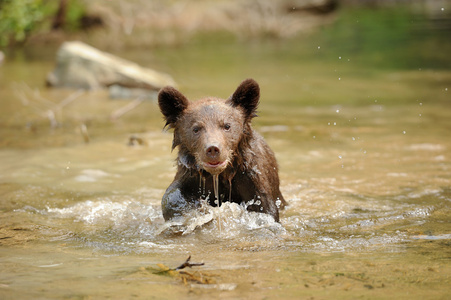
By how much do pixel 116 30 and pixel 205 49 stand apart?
468cm

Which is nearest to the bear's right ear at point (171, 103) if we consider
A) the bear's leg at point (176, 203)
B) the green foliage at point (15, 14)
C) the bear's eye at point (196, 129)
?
the bear's eye at point (196, 129)

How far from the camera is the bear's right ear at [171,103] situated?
602 centimetres

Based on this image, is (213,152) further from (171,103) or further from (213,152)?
(171,103)

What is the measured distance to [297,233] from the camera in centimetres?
589

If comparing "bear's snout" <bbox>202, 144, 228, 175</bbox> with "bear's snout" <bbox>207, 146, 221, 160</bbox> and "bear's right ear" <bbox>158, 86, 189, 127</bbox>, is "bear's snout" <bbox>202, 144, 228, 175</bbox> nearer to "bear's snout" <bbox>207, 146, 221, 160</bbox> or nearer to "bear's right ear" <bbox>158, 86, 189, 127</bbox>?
"bear's snout" <bbox>207, 146, 221, 160</bbox>

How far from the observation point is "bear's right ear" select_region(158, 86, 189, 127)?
6023 mm

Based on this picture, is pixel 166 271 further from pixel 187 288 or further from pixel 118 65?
pixel 118 65

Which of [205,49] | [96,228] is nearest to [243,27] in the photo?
[205,49]

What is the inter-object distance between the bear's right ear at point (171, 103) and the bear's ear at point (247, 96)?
506mm

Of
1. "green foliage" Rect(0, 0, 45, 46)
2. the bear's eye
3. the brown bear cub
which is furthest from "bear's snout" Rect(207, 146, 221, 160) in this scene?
"green foliage" Rect(0, 0, 45, 46)

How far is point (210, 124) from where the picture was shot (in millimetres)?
5836

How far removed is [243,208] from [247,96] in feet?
3.82

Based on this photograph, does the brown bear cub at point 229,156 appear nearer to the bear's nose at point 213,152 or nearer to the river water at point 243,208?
the river water at point 243,208

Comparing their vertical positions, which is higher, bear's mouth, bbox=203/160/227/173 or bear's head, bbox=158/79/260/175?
bear's head, bbox=158/79/260/175
